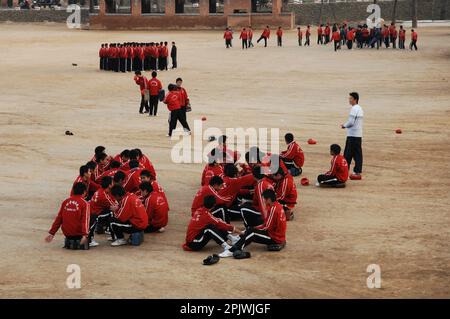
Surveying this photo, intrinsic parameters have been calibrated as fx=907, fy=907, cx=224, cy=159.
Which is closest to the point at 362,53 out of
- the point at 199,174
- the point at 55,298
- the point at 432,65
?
the point at 432,65

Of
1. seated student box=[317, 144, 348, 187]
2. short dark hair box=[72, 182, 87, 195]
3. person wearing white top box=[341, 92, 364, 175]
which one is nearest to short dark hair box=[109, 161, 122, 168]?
short dark hair box=[72, 182, 87, 195]

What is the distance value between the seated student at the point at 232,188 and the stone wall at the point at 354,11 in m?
68.7

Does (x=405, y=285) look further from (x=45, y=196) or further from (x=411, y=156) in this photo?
(x=411, y=156)

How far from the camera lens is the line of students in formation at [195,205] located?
12953 mm

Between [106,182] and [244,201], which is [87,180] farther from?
[244,201]

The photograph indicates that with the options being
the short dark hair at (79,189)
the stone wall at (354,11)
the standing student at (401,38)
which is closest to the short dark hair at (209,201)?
the short dark hair at (79,189)

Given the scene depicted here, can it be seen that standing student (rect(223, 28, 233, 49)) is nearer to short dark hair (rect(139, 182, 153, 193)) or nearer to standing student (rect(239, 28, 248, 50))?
standing student (rect(239, 28, 248, 50))

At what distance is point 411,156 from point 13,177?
8561 millimetres

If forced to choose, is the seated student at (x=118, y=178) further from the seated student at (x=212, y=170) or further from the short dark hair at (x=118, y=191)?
the seated student at (x=212, y=170)

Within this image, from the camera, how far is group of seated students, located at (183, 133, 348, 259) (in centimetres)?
1291

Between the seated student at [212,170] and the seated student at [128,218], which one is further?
the seated student at [212,170]

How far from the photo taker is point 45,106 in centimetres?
2903

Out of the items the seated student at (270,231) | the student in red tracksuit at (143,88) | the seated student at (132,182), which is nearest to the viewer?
the seated student at (270,231)

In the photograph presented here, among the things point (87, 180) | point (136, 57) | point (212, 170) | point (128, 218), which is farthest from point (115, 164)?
point (136, 57)
